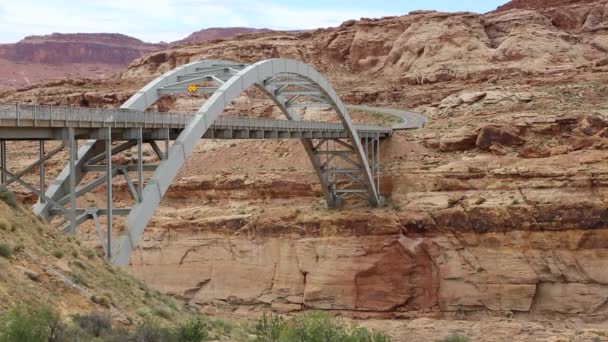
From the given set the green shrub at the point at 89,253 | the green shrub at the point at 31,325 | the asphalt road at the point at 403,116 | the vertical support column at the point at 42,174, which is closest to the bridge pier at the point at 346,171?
the asphalt road at the point at 403,116

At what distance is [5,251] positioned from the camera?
1557cm

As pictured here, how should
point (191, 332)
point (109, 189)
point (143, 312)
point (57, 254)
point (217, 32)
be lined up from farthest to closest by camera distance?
point (217, 32) → point (109, 189) → point (143, 312) → point (57, 254) → point (191, 332)

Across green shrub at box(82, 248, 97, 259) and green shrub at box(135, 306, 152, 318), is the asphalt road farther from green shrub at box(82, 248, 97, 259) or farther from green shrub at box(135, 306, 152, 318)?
green shrub at box(135, 306, 152, 318)

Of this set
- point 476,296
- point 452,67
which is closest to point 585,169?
point 476,296

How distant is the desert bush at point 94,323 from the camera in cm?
1448

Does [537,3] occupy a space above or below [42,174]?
above

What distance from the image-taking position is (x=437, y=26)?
77562 mm

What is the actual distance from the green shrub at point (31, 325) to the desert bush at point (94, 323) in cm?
54

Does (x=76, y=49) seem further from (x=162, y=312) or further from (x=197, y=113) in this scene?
(x=162, y=312)

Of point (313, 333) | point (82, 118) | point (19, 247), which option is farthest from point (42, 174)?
point (313, 333)

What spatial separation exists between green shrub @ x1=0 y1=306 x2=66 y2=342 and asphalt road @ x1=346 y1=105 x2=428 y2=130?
4325 cm

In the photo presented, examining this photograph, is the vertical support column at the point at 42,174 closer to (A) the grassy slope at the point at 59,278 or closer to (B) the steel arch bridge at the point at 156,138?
(B) the steel arch bridge at the point at 156,138

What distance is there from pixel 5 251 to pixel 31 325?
3252 millimetres

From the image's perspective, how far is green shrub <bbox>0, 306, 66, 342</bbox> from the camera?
12.5m
